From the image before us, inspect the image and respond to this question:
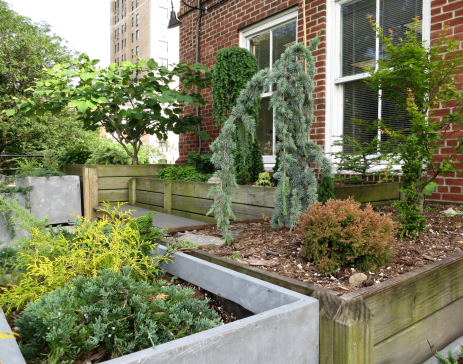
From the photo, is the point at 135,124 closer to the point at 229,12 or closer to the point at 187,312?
the point at 229,12

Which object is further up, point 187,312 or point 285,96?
point 285,96

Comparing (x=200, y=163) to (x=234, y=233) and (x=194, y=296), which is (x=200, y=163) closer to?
(x=234, y=233)

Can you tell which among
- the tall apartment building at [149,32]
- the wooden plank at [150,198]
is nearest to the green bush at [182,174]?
the wooden plank at [150,198]

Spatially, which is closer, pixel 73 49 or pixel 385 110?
pixel 385 110

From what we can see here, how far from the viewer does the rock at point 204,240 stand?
96.5 inches

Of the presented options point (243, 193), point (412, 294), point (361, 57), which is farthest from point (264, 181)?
point (412, 294)

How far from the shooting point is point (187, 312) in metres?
1.36

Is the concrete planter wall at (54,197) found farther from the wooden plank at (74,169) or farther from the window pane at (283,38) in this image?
the window pane at (283,38)

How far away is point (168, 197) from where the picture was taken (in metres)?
4.44

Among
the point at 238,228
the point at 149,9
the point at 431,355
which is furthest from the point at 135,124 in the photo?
the point at 149,9

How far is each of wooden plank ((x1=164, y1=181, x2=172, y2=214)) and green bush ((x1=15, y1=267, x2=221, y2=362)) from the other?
117 inches

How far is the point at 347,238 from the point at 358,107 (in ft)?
9.33

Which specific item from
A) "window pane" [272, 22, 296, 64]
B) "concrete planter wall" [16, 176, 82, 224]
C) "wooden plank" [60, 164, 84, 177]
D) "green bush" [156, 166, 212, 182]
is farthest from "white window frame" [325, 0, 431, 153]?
"wooden plank" [60, 164, 84, 177]

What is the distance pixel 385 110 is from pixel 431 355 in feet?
9.24
